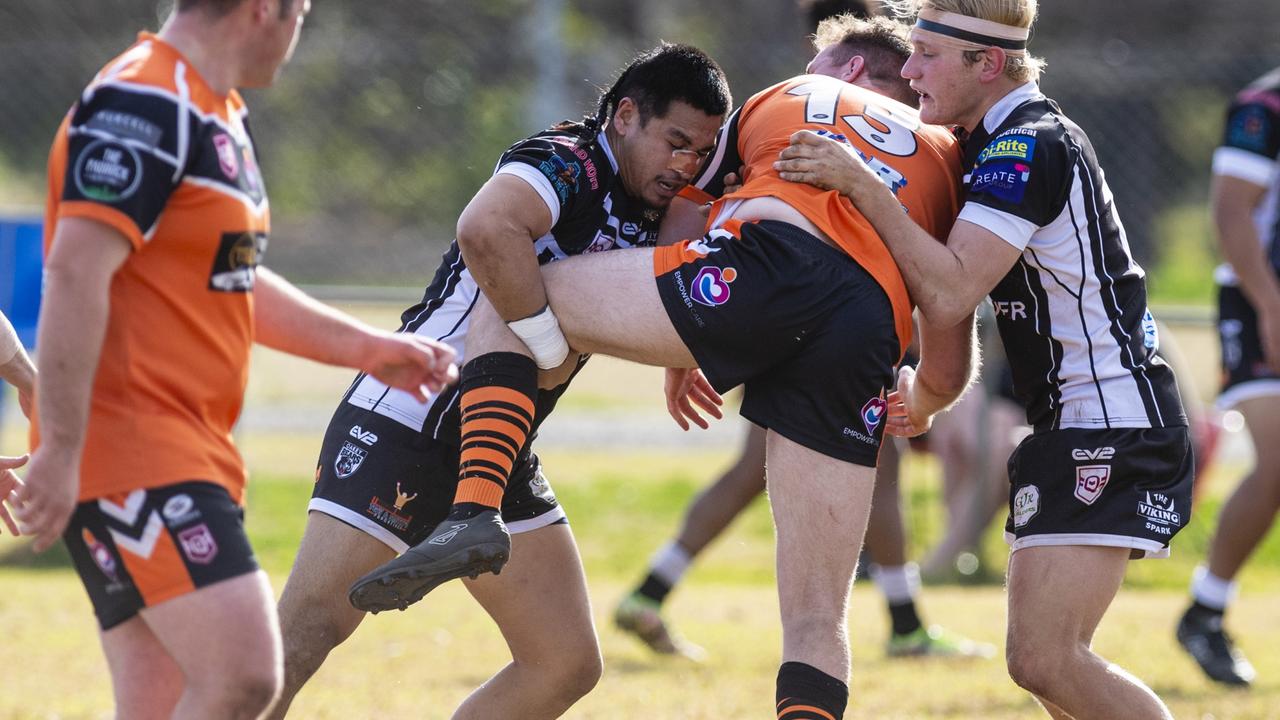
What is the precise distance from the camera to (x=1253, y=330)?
6438mm

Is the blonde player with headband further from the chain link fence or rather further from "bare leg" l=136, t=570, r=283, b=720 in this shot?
the chain link fence

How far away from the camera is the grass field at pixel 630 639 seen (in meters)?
5.68

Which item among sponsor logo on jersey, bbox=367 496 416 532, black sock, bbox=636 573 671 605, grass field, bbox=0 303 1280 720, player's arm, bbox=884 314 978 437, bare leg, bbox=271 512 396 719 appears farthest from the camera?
black sock, bbox=636 573 671 605

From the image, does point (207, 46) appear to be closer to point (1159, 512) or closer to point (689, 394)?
point (689, 394)

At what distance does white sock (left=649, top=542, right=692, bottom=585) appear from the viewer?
6.83 metres

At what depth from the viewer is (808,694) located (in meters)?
3.57

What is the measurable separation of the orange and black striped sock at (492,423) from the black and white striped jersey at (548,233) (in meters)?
0.15

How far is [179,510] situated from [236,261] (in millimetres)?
474

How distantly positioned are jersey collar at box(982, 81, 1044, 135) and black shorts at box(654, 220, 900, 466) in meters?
0.57

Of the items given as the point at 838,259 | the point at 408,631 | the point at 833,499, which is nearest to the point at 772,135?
the point at 838,259

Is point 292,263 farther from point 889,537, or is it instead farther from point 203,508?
point 203,508

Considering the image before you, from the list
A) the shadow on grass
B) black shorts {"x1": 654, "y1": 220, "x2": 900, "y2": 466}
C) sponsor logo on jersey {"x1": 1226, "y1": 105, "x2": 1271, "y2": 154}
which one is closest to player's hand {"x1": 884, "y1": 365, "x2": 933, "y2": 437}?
black shorts {"x1": 654, "y1": 220, "x2": 900, "y2": 466}

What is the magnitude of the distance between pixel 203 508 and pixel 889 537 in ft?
14.2

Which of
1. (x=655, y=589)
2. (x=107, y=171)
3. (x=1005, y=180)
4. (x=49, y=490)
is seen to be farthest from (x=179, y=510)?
(x=655, y=589)
